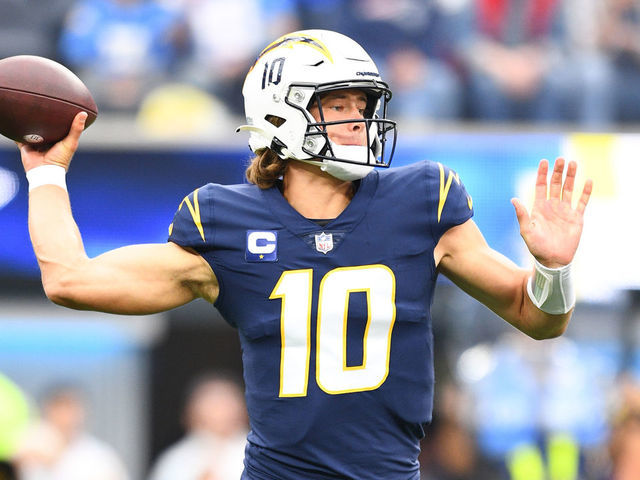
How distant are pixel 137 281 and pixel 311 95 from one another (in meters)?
0.72

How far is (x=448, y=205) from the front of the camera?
9.85 ft

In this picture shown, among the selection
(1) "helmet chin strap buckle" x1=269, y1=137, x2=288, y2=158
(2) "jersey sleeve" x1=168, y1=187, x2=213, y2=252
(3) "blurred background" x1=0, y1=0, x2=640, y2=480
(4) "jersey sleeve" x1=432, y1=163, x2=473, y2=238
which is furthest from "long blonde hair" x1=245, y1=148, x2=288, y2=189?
(3) "blurred background" x1=0, y1=0, x2=640, y2=480

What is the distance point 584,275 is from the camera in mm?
6902

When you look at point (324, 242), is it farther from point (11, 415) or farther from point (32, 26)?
point (32, 26)

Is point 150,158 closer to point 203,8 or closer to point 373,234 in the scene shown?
point 203,8

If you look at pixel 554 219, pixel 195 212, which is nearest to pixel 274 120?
pixel 195 212

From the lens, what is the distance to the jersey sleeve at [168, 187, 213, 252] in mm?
2992

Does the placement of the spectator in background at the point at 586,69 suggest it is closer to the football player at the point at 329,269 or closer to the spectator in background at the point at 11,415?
the spectator in background at the point at 11,415

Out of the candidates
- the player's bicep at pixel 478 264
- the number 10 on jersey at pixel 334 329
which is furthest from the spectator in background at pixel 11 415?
the player's bicep at pixel 478 264

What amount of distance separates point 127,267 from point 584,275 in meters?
4.51

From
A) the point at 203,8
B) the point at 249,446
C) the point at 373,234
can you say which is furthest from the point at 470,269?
the point at 203,8

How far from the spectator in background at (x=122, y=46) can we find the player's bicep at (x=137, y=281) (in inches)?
174

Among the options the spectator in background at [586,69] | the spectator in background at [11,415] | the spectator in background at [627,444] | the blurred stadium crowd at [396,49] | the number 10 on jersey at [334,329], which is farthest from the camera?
the spectator in background at [586,69]

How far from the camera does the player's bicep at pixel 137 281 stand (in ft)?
9.61
